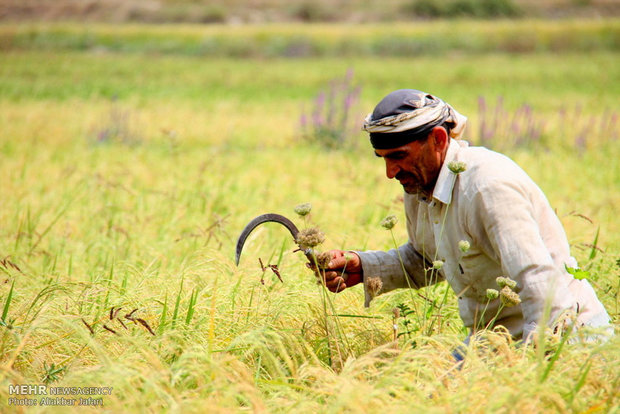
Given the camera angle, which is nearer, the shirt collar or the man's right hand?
the shirt collar

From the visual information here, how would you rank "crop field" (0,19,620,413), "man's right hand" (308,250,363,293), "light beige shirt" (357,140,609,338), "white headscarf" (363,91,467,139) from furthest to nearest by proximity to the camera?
"man's right hand" (308,250,363,293)
"white headscarf" (363,91,467,139)
"light beige shirt" (357,140,609,338)
"crop field" (0,19,620,413)

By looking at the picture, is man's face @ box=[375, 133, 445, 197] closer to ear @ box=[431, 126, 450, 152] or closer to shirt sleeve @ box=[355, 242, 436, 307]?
ear @ box=[431, 126, 450, 152]

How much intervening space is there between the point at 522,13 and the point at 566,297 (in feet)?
154

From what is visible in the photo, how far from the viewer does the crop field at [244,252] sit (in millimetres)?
2035

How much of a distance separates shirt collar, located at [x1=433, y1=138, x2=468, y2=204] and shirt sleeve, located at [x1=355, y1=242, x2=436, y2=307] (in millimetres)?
391

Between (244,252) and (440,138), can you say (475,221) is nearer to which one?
(440,138)

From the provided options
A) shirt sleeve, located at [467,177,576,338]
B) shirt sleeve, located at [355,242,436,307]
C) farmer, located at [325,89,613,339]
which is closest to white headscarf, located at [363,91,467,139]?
farmer, located at [325,89,613,339]

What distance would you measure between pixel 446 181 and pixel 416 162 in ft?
0.44

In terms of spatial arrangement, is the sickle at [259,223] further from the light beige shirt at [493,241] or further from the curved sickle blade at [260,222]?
the light beige shirt at [493,241]

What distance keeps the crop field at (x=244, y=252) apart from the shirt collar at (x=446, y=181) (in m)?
0.36

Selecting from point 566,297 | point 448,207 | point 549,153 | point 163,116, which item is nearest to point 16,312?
point 448,207

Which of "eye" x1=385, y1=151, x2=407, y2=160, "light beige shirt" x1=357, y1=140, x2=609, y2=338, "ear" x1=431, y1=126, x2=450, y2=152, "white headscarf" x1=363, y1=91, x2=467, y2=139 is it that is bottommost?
"light beige shirt" x1=357, y1=140, x2=609, y2=338

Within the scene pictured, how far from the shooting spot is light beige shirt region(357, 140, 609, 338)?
7.02 feet

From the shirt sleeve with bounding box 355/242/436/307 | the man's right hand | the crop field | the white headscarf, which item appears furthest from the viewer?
the shirt sleeve with bounding box 355/242/436/307
